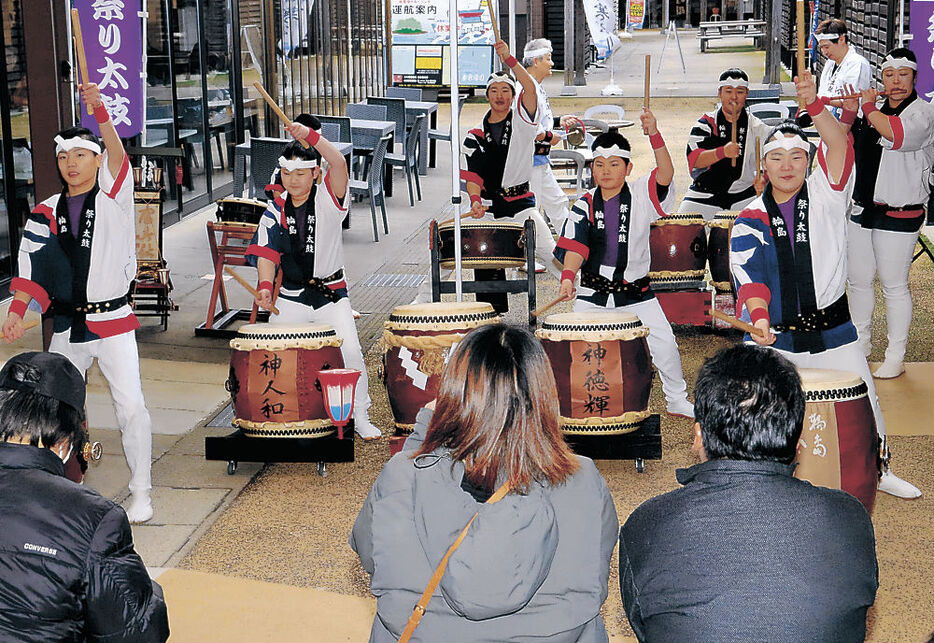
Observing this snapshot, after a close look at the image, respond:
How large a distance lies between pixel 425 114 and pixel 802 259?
8.54 m

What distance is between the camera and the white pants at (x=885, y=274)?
5.68m

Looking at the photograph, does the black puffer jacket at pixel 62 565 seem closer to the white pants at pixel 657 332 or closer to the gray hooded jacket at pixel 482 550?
the gray hooded jacket at pixel 482 550

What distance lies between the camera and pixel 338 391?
15.3 feet

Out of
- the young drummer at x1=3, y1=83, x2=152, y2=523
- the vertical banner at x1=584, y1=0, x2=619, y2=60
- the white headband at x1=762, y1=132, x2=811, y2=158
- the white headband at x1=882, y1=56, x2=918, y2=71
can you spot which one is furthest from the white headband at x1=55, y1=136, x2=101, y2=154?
the vertical banner at x1=584, y1=0, x2=619, y2=60

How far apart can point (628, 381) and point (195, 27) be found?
7827mm

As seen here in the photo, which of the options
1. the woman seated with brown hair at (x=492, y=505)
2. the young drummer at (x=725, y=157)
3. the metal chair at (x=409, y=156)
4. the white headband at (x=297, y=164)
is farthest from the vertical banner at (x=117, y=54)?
the metal chair at (x=409, y=156)

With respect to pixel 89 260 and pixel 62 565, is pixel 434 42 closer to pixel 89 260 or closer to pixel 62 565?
pixel 89 260

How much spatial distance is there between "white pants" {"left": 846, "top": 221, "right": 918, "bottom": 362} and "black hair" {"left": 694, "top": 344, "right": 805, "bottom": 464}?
378cm

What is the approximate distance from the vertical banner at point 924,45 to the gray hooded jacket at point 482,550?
200 inches

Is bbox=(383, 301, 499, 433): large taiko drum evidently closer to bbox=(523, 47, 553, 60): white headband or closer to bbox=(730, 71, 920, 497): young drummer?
bbox=(730, 71, 920, 497): young drummer

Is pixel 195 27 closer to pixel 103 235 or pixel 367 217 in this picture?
pixel 367 217

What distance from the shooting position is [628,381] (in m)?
4.64

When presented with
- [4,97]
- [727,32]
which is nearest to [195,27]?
[4,97]

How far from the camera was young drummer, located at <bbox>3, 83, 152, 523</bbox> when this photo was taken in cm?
425
